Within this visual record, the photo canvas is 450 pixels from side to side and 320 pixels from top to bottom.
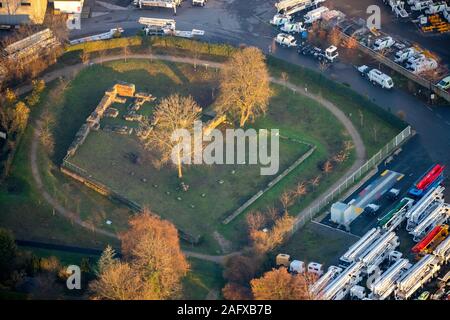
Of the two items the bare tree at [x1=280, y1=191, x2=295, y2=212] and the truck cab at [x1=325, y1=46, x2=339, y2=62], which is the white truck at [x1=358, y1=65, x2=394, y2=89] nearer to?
the truck cab at [x1=325, y1=46, x2=339, y2=62]

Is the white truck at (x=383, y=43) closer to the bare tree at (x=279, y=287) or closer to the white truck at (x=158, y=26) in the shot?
the white truck at (x=158, y=26)

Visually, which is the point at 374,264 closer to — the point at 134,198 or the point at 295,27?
the point at 134,198

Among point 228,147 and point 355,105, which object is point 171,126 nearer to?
point 228,147

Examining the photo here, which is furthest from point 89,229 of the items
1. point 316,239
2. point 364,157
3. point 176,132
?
point 364,157

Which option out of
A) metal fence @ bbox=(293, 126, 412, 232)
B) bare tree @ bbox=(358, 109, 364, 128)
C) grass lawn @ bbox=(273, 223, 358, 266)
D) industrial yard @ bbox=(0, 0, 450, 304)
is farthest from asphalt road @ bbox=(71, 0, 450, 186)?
grass lawn @ bbox=(273, 223, 358, 266)

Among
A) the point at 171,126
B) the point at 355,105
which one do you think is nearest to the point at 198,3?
the point at 355,105

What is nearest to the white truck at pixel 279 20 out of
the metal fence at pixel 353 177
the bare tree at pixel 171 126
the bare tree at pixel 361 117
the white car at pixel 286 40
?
the white car at pixel 286 40

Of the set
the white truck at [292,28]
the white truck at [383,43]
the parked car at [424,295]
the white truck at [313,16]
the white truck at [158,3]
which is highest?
the white truck at [158,3]
